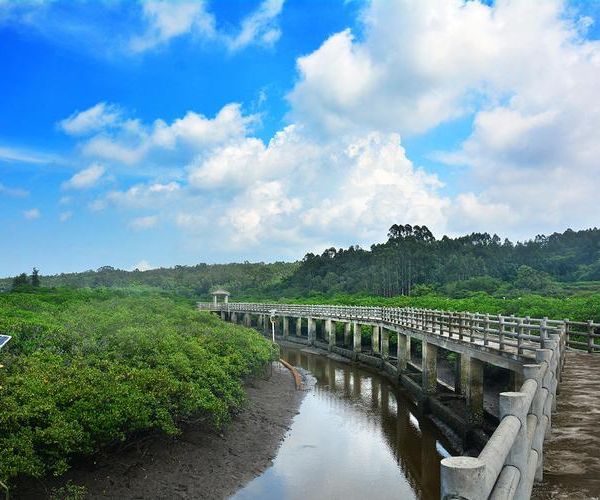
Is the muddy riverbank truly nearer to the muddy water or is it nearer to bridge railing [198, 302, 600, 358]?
the muddy water

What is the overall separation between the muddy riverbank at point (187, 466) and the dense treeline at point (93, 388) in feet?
1.73

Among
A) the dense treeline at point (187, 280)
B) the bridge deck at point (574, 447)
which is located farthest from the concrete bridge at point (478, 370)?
the dense treeline at point (187, 280)

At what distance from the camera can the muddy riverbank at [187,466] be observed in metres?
12.8

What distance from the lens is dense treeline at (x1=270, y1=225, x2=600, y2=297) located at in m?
84.5

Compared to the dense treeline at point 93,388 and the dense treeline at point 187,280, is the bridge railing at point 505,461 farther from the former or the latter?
the dense treeline at point 187,280

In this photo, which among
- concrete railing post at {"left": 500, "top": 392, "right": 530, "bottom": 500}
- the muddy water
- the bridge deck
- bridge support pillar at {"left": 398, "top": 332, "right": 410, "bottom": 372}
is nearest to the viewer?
concrete railing post at {"left": 500, "top": 392, "right": 530, "bottom": 500}

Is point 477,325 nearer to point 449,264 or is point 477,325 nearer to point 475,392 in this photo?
point 475,392

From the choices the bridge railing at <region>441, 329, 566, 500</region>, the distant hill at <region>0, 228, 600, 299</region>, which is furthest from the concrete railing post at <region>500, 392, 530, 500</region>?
the distant hill at <region>0, 228, 600, 299</region>

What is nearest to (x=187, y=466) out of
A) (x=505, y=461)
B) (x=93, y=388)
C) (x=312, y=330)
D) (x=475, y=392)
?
(x=93, y=388)

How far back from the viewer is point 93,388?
42.0 feet

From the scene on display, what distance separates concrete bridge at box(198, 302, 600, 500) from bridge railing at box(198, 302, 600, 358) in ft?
0.20

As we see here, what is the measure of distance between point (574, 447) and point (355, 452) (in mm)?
13881

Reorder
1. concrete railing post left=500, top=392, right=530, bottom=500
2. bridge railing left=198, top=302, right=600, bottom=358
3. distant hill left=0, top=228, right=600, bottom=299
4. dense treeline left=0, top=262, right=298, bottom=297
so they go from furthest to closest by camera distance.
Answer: dense treeline left=0, top=262, right=298, bottom=297, distant hill left=0, top=228, right=600, bottom=299, bridge railing left=198, top=302, right=600, bottom=358, concrete railing post left=500, top=392, right=530, bottom=500

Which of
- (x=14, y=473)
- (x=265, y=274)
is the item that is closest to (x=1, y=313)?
(x=14, y=473)
